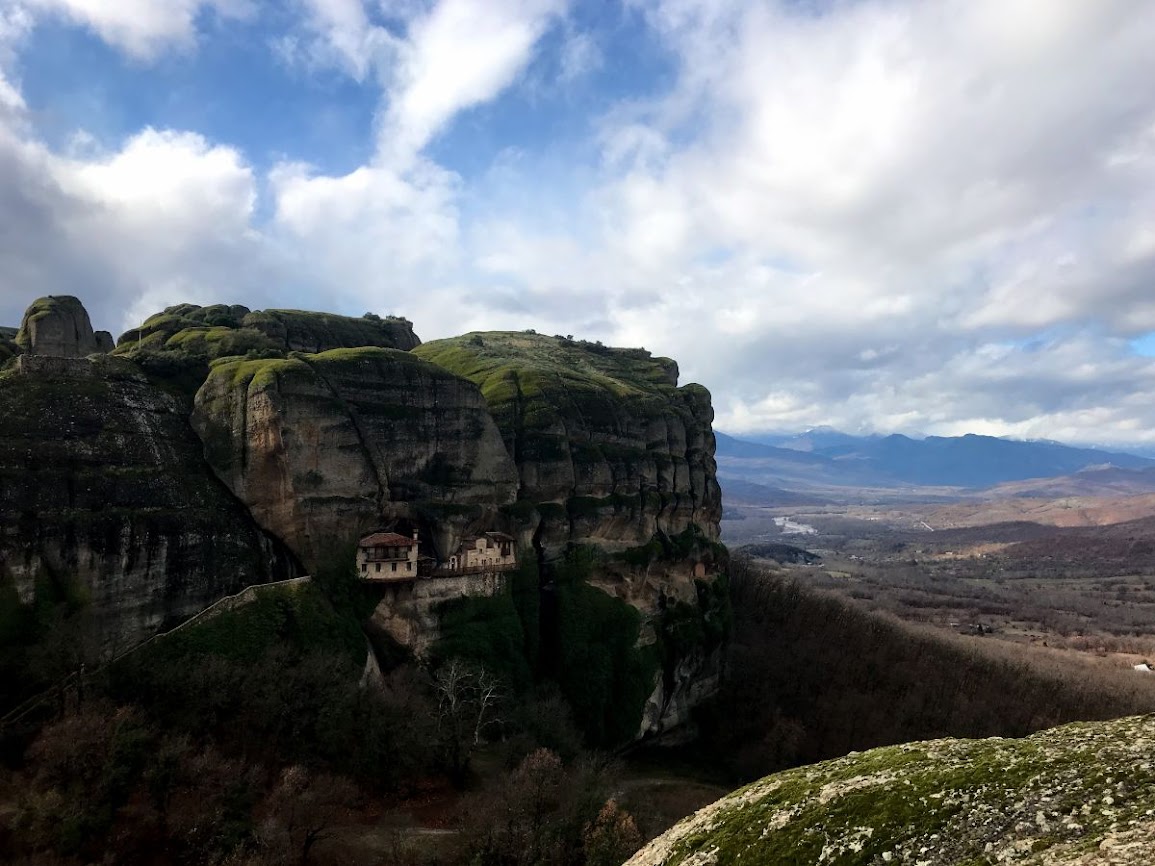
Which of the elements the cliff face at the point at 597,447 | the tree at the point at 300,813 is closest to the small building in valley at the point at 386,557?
the cliff face at the point at 597,447

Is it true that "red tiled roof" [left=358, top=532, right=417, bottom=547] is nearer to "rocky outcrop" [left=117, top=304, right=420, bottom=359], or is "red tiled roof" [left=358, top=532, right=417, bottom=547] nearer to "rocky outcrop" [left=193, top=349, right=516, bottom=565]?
"rocky outcrop" [left=193, top=349, right=516, bottom=565]

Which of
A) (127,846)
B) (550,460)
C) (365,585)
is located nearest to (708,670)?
(550,460)

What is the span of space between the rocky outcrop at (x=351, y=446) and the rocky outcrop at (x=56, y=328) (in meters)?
26.4

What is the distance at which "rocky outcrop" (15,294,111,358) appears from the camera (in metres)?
71.5

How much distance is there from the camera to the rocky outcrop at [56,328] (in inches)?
2815

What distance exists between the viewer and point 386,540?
187ft

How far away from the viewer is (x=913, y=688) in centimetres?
7812

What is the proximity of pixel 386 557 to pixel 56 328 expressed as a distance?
44.7 meters

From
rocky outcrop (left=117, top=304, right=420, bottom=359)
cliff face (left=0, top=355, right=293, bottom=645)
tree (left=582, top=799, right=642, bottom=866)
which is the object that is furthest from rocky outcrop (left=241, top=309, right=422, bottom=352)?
tree (left=582, top=799, right=642, bottom=866)

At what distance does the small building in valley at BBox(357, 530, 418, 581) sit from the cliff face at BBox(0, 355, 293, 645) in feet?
18.4

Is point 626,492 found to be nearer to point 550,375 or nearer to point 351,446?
point 550,375

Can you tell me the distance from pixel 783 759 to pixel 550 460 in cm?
3417

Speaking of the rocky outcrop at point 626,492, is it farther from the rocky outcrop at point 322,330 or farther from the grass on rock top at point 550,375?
the rocky outcrop at point 322,330

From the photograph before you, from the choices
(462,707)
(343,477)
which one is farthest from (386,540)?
(462,707)
